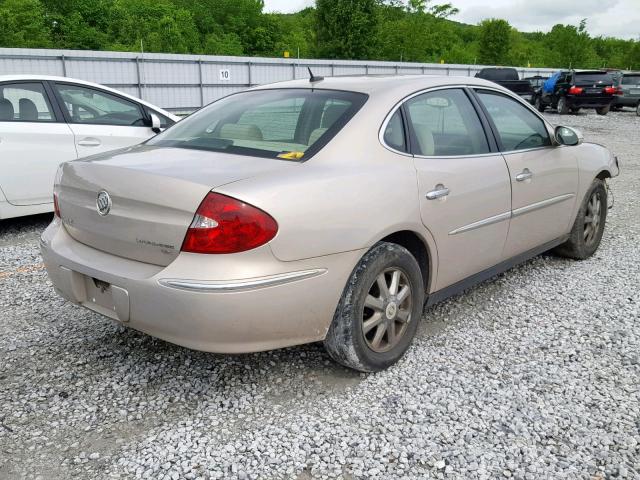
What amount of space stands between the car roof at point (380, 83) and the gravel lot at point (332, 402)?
148 centimetres

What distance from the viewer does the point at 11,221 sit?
6.69 meters

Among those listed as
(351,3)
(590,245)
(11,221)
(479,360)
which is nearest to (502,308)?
(479,360)

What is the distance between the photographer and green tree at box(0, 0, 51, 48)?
4606 centimetres

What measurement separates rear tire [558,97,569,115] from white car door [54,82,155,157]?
22.2 metres

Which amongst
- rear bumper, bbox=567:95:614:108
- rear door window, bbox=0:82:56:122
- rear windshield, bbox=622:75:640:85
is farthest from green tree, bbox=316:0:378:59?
rear door window, bbox=0:82:56:122

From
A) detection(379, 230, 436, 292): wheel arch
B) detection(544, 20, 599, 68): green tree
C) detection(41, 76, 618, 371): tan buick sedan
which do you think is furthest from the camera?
detection(544, 20, 599, 68): green tree

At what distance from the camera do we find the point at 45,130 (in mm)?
6039

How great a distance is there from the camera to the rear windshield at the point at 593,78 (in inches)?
953

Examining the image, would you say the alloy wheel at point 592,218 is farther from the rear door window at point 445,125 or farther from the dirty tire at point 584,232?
the rear door window at point 445,125

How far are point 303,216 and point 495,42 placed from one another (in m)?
71.4

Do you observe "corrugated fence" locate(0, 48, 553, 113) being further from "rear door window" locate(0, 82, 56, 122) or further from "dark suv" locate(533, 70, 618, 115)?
"rear door window" locate(0, 82, 56, 122)

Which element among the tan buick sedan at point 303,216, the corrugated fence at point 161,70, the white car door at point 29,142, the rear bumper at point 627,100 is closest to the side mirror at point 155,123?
the white car door at point 29,142

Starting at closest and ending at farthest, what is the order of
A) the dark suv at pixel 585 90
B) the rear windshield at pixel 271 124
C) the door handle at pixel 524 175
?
the rear windshield at pixel 271 124 → the door handle at pixel 524 175 → the dark suv at pixel 585 90

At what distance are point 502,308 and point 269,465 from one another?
2.28 m
